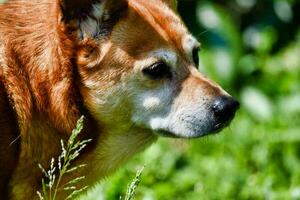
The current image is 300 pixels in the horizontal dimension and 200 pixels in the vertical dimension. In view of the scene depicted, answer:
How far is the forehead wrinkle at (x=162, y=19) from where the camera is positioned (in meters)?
4.95

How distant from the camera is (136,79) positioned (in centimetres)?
488

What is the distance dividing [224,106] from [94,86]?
0.66 meters

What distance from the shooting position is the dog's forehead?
495cm

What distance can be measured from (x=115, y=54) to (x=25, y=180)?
30.3 inches

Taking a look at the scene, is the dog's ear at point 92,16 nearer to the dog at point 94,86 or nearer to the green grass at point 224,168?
the dog at point 94,86

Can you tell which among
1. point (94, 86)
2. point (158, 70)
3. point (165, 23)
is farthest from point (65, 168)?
point (165, 23)

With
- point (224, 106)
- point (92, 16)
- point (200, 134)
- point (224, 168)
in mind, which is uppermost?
point (92, 16)

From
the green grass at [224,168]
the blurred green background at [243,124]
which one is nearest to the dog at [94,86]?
the blurred green background at [243,124]

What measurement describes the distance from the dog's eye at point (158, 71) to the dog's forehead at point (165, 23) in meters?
0.13

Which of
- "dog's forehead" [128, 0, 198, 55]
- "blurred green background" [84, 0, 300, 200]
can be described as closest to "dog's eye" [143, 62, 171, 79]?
"dog's forehead" [128, 0, 198, 55]

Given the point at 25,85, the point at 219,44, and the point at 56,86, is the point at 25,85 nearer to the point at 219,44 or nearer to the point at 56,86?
the point at 56,86

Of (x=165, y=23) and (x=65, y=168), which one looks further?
(x=165, y=23)

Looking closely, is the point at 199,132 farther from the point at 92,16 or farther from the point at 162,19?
the point at 92,16

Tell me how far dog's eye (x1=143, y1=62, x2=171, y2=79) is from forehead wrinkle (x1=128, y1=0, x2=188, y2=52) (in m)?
0.13
